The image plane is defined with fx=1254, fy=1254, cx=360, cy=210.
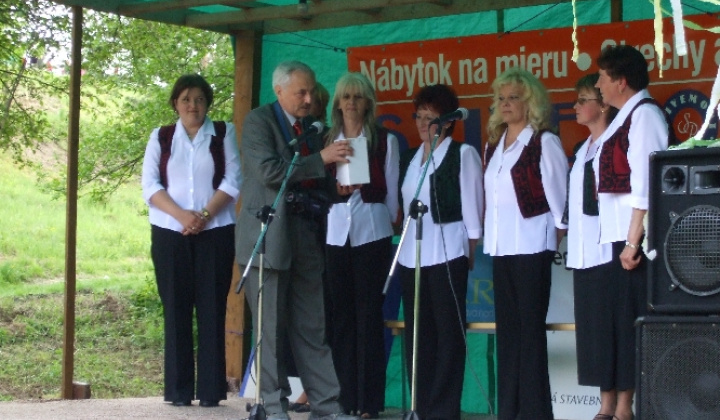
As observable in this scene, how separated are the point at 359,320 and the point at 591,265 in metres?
1.48

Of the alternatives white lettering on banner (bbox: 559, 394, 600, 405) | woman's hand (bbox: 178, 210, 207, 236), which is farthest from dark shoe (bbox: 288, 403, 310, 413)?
white lettering on banner (bbox: 559, 394, 600, 405)

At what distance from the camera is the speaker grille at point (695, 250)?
3217 millimetres

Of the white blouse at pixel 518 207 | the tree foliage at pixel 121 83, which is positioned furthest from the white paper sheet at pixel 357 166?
the tree foliage at pixel 121 83

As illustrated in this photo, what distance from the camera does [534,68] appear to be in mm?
6629

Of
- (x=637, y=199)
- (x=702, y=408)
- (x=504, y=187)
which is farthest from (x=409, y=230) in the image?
(x=702, y=408)

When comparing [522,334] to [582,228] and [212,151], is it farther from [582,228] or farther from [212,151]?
[212,151]

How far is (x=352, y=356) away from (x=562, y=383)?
110cm

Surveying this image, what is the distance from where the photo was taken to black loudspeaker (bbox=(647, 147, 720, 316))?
3.22 metres

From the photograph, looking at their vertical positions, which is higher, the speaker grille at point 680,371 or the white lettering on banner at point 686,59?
the white lettering on banner at point 686,59

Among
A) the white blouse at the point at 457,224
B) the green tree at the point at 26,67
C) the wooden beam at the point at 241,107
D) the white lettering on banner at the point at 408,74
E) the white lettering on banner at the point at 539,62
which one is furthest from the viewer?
the green tree at the point at 26,67

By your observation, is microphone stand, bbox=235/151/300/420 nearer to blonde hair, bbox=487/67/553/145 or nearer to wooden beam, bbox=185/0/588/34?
blonde hair, bbox=487/67/553/145

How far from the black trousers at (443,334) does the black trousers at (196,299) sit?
3.67 feet

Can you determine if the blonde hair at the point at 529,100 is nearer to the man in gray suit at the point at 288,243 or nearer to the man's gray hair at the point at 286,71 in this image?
the man in gray suit at the point at 288,243

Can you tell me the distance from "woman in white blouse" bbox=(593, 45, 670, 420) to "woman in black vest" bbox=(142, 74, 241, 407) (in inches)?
85.9
